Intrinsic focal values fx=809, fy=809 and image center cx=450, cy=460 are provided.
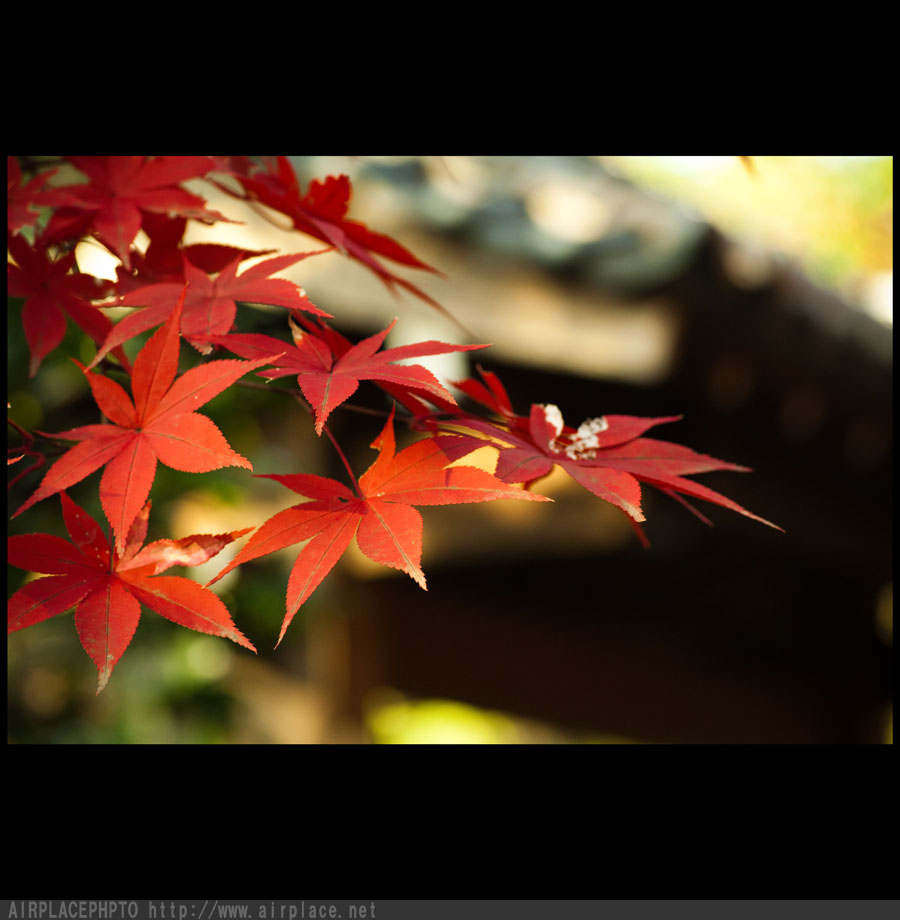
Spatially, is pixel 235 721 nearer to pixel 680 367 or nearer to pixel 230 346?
pixel 680 367

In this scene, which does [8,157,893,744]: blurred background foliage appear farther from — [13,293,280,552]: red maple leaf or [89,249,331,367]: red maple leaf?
[13,293,280,552]: red maple leaf

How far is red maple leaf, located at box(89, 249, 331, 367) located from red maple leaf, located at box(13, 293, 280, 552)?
0.03 metres

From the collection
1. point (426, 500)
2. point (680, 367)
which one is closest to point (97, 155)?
point (426, 500)

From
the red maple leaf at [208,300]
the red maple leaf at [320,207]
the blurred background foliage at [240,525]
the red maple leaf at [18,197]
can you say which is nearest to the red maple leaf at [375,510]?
the red maple leaf at [208,300]

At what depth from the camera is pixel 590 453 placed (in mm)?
739

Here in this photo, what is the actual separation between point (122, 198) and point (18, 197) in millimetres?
94

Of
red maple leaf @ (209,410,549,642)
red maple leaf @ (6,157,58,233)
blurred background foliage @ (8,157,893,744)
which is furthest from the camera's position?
blurred background foliage @ (8,157,893,744)

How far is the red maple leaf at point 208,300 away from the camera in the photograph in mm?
653

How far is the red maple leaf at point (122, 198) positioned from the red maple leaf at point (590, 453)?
0.34 metres

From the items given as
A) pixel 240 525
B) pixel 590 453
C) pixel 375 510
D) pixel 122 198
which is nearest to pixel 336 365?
pixel 375 510

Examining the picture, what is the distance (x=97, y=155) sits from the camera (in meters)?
0.87

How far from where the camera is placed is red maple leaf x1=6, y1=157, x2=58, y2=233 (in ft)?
2.50

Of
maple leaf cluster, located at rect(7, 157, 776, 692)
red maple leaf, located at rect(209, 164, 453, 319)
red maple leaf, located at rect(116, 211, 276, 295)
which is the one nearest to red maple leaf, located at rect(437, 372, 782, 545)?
maple leaf cluster, located at rect(7, 157, 776, 692)
